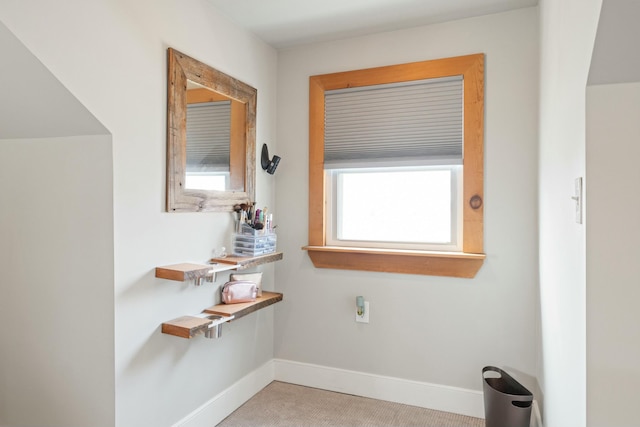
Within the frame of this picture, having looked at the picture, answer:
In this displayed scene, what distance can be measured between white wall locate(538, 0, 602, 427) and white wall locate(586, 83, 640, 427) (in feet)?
0.11

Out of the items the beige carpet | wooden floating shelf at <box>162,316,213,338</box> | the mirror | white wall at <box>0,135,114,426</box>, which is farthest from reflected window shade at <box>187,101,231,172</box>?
the beige carpet

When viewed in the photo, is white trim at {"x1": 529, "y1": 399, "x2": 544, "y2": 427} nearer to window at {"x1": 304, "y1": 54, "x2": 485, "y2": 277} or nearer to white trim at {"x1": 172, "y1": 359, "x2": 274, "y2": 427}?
window at {"x1": 304, "y1": 54, "x2": 485, "y2": 277}

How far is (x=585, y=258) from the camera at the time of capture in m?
0.95

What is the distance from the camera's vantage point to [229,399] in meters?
2.34

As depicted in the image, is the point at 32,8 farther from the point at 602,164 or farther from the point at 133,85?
the point at 602,164

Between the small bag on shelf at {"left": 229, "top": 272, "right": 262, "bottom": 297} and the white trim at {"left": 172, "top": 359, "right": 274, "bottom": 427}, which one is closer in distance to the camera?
the white trim at {"left": 172, "top": 359, "right": 274, "bottom": 427}

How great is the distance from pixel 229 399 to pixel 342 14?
228 cm

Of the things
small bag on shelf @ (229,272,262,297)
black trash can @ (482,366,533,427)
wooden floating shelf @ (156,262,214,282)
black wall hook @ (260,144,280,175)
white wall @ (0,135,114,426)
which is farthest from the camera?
black wall hook @ (260,144,280,175)

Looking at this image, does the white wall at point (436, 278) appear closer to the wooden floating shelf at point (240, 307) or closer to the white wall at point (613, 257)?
the wooden floating shelf at point (240, 307)

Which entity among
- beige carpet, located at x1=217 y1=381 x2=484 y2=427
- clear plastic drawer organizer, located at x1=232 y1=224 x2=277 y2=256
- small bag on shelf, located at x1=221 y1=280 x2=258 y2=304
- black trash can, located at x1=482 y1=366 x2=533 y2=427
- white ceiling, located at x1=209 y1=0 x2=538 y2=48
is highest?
white ceiling, located at x1=209 y1=0 x2=538 y2=48

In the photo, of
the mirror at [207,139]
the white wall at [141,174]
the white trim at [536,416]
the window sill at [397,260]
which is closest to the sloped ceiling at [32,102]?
the white wall at [141,174]

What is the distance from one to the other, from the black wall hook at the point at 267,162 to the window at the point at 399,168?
0.78ft

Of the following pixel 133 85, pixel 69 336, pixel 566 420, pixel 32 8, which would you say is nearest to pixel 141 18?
pixel 133 85

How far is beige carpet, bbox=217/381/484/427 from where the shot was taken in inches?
88.4
